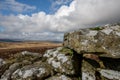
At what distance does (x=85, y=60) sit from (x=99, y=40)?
6.77ft

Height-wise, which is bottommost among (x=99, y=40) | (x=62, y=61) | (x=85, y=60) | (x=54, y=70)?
(x=54, y=70)

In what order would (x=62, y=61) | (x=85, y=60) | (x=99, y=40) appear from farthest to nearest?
(x=62, y=61) < (x=85, y=60) < (x=99, y=40)

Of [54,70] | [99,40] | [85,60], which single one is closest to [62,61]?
[54,70]

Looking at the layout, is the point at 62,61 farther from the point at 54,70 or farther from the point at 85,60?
the point at 85,60

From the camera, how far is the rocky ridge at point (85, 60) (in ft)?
37.6

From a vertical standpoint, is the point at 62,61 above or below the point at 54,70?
above

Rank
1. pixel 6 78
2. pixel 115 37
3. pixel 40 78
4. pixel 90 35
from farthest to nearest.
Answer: pixel 6 78 → pixel 40 78 → pixel 90 35 → pixel 115 37

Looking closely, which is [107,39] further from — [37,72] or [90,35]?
[37,72]

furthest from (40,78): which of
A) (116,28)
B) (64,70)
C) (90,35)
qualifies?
(116,28)

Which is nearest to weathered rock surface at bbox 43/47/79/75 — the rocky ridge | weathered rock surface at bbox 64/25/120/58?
the rocky ridge

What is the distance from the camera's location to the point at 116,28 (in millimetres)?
12297

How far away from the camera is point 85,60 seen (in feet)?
42.7

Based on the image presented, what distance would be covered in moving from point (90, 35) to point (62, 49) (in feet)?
12.1

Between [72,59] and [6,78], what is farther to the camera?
[6,78]
